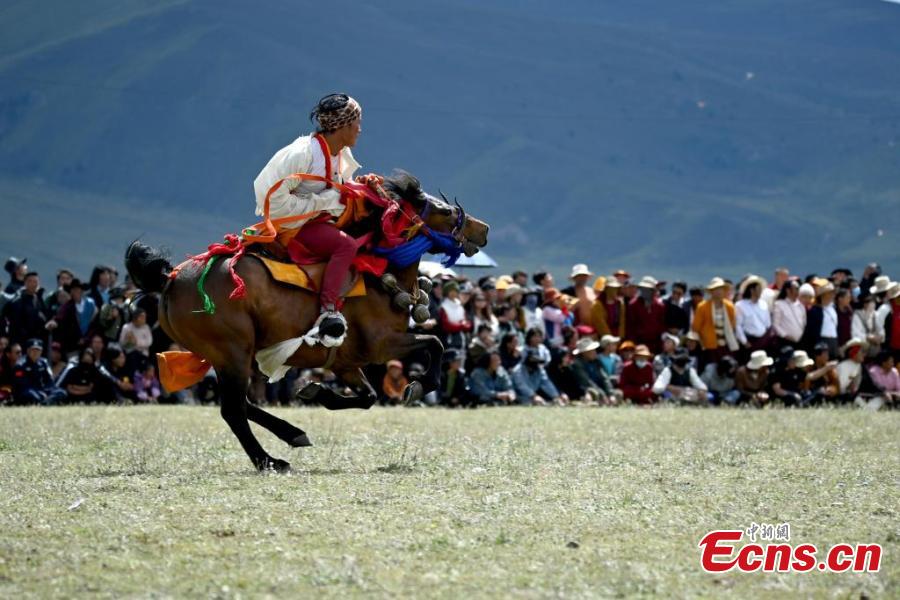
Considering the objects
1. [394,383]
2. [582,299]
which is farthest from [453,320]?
[582,299]

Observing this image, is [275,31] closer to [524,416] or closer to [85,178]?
[85,178]

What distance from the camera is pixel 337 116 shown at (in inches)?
451

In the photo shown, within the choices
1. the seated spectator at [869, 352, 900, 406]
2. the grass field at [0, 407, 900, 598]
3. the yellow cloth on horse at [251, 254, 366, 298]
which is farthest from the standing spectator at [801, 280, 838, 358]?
the yellow cloth on horse at [251, 254, 366, 298]

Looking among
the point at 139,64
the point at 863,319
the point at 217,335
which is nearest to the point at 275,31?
the point at 139,64

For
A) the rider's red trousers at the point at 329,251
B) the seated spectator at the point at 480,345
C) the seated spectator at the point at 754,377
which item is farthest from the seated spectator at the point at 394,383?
the rider's red trousers at the point at 329,251

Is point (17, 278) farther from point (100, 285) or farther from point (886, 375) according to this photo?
point (886, 375)

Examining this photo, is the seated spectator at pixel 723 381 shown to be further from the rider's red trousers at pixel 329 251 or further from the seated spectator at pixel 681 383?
the rider's red trousers at pixel 329 251

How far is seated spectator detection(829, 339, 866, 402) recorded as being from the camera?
69.4ft

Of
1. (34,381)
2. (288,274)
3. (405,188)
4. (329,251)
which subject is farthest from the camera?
(34,381)

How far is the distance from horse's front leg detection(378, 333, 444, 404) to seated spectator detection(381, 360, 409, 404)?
9004mm

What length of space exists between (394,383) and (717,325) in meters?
4.81

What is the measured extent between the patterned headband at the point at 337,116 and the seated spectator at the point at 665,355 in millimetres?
11114

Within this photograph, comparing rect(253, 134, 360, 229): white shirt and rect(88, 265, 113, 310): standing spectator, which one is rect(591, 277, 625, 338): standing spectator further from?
rect(253, 134, 360, 229): white shirt

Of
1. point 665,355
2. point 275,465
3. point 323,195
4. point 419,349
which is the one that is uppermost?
point 323,195
